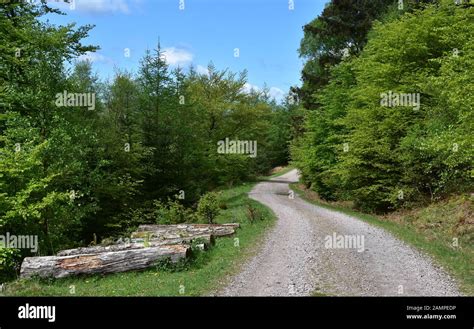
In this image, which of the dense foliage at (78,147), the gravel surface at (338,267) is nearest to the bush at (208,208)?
the dense foliage at (78,147)

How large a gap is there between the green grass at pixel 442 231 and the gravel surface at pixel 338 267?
407mm

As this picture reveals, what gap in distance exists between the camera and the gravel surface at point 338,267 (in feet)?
30.1

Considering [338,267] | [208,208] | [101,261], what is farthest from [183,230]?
[338,267]

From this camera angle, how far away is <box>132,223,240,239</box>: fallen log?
1623cm

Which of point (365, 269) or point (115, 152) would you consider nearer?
point (365, 269)

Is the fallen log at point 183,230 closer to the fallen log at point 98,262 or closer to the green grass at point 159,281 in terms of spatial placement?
the green grass at point 159,281

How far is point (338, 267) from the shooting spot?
1110 centimetres

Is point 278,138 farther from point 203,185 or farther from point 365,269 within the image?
point 365,269

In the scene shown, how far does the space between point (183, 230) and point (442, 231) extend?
1023cm

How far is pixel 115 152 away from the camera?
70.0 ft

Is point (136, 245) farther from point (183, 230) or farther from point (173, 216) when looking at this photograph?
point (173, 216)

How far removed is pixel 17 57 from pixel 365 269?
1698 centimetres
